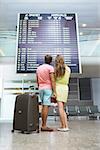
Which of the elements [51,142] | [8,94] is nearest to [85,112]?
[8,94]

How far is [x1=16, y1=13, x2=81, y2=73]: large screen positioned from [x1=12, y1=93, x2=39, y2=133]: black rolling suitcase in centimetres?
116

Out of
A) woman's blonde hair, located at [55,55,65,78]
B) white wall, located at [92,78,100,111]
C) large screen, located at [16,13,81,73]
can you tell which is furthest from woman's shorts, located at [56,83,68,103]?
white wall, located at [92,78,100,111]

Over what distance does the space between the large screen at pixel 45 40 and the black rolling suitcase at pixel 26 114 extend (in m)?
1.16

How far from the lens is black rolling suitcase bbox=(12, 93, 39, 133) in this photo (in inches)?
110

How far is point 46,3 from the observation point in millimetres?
5766

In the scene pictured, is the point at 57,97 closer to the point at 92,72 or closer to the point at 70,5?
the point at 70,5

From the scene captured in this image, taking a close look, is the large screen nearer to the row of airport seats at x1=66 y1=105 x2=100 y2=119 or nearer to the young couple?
the young couple

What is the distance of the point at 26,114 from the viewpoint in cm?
281

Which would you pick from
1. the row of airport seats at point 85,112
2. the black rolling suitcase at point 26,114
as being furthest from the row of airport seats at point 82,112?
the black rolling suitcase at point 26,114

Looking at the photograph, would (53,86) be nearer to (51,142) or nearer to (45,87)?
(45,87)

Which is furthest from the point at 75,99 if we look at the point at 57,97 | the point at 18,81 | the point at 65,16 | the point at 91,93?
the point at 57,97

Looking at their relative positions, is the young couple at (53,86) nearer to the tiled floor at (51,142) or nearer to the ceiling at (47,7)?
the tiled floor at (51,142)

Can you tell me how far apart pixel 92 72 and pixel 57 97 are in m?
4.96

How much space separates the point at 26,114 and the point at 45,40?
1915 millimetres
